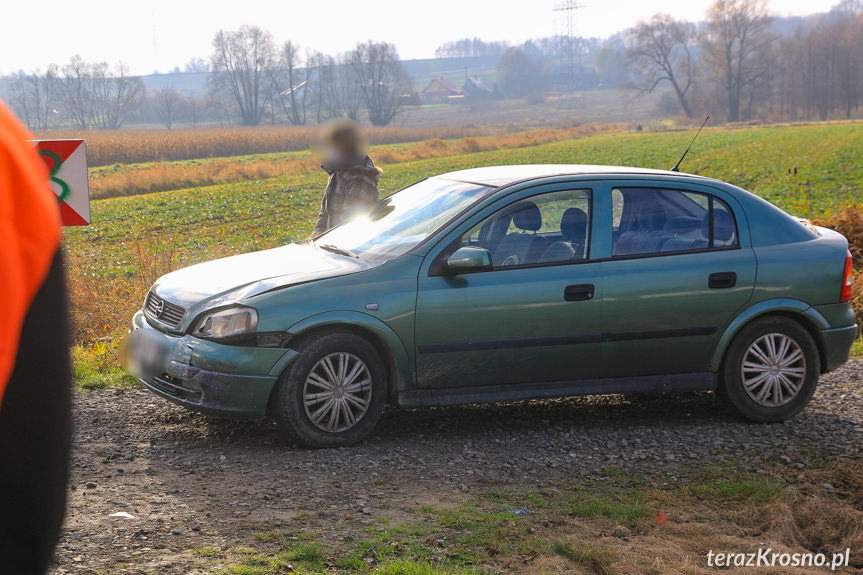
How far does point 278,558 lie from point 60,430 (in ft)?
10.9

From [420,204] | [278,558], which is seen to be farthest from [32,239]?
[420,204]

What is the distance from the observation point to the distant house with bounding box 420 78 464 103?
490 feet

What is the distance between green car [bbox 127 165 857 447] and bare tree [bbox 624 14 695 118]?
112705 millimetres

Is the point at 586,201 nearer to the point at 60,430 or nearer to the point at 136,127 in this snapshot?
the point at 60,430

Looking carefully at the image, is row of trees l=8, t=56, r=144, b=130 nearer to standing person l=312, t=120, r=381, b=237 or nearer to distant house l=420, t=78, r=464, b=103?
standing person l=312, t=120, r=381, b=237

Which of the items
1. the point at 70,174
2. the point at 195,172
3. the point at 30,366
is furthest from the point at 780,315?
the point at 195,172

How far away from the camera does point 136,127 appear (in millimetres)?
52094

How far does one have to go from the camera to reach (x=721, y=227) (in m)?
6.50

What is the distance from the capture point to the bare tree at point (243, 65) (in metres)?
78.0

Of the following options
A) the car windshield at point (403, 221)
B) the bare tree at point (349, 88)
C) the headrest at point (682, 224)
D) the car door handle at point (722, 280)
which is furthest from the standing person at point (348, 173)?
the bare tree at point (349, 88)

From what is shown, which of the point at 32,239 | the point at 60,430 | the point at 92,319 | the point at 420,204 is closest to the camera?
the point at 32,239

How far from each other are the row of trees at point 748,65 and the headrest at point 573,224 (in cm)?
11151

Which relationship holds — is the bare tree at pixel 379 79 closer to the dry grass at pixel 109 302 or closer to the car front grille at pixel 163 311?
the dry grass at pixel 109 302

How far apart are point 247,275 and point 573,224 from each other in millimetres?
2260
